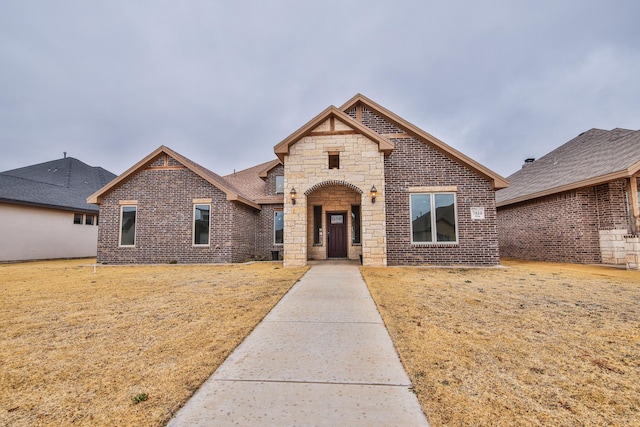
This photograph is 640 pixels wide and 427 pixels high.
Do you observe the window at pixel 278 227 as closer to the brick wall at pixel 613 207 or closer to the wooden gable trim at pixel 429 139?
the wooden gable trim at pixel 429 139

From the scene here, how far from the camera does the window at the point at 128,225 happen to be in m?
13.0

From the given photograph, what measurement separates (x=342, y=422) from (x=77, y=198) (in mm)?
23233

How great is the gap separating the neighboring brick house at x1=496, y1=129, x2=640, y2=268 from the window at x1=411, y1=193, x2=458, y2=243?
5023 mm

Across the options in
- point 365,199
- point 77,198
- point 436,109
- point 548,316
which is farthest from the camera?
point 436,109

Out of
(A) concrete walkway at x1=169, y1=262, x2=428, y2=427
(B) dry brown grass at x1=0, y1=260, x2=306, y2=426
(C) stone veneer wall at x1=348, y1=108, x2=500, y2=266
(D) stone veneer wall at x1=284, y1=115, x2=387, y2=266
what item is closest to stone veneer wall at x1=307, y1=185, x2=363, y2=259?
(C) stone veneer wall at x1=348, y1=108, x2=500, y2=266

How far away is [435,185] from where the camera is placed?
35.6 feet

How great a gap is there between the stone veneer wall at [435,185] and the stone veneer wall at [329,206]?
8.77ft

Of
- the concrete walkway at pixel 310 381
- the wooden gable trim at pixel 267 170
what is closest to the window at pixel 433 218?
the concrete walkway at pixel 310 381

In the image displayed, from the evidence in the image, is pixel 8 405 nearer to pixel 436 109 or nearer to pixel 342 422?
pixel 342 422

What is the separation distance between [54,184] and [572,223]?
94.3ft

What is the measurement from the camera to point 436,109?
1593 inches

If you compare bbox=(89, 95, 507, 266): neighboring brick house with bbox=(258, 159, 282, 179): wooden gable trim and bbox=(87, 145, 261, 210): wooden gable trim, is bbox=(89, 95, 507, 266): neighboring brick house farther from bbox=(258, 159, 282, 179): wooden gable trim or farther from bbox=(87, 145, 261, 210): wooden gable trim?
bbox=(258, 159, 282, 179): wooden gable trim

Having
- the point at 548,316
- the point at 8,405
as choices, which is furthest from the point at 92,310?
the point at 548,316

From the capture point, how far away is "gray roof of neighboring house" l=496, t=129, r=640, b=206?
10289mm
